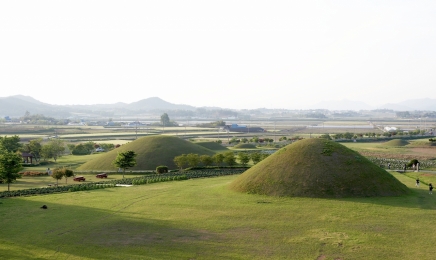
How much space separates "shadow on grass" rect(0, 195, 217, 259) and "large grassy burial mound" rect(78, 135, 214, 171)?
35.6 meters

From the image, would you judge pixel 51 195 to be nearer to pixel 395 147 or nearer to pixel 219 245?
pixel 219 245

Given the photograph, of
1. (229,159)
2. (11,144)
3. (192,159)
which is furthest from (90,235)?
(11,144)

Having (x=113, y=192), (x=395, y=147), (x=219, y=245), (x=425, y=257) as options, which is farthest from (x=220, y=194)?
(x=395, y=147)

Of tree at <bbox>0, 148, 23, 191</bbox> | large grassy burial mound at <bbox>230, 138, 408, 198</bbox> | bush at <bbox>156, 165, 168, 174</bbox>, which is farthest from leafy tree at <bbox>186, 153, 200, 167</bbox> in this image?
tree at <bbox>0, 148, 23, 191</bbox>

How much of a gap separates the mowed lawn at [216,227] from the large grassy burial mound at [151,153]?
29.7 metres

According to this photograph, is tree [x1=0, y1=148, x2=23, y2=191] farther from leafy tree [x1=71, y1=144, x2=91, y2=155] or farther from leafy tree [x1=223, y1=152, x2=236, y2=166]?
leafy tree [x1=71, y1=144, x2=91, y2=155]

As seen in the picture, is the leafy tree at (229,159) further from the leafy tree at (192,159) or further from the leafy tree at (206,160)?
the leafy tree at (192,159)

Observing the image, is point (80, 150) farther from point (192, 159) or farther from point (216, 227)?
point (216, 227)

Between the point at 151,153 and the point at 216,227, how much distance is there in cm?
4967

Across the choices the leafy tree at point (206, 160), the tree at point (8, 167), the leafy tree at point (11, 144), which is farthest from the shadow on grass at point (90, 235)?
the leafy tree at point (11, 144)

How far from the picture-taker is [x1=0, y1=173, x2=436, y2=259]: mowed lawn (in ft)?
82.8

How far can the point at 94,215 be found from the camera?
3512cm

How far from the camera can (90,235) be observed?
28984 mm

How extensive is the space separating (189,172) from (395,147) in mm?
69301
